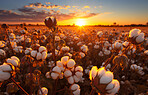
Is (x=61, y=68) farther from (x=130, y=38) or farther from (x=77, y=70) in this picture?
(x=130, y=38)

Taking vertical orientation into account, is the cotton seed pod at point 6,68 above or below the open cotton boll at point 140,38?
below

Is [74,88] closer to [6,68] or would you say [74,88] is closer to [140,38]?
[6,68]

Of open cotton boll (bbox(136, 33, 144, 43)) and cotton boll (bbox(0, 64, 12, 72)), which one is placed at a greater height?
open cotton boll (bbox(136, 33, 144, 43))

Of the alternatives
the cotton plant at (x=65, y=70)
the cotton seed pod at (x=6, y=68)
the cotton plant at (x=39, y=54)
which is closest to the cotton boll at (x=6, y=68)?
the cotton seed pod at (x=6, y=68)

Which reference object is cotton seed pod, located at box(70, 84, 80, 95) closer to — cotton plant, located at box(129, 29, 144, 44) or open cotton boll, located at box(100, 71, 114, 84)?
open cotton boll, located at box(100, 71, 114, 84)

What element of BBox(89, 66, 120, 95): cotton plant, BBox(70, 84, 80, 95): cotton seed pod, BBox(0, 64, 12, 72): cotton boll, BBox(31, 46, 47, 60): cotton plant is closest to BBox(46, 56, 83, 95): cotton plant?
BBox(70, 84, 80, 95): cotton seed pod

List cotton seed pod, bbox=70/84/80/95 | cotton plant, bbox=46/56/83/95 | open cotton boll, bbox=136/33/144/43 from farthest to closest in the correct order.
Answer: cotton seed pod, bbox=70/84/80/95, cotton plant, bbox=46/56/83/95, open cotton boll, bbox=136/33/144/43

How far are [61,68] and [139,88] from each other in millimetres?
3113

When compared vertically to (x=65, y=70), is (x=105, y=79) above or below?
above

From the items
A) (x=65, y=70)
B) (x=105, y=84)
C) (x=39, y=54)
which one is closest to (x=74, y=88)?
(x=65, y=70)

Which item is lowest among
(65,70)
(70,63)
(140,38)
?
(65,70)

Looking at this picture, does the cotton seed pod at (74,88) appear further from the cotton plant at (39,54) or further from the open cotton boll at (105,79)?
the open cotton boll at (105,79)

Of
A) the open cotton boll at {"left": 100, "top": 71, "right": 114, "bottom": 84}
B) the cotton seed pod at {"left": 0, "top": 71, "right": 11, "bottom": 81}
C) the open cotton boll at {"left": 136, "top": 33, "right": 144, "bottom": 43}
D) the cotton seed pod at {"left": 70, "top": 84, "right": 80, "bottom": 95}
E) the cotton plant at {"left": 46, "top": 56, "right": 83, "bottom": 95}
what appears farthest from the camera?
the cotton seed pod at {"left": 70, "top": 84, "right": 80, "bottom": 95}

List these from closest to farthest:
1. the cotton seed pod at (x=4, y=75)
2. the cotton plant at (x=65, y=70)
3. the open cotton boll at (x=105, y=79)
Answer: the open cotton boll at (x=105, y=79)
the cotton seed pod at (x=4, y=75)
the cotton plant at (x=65, y=70)
